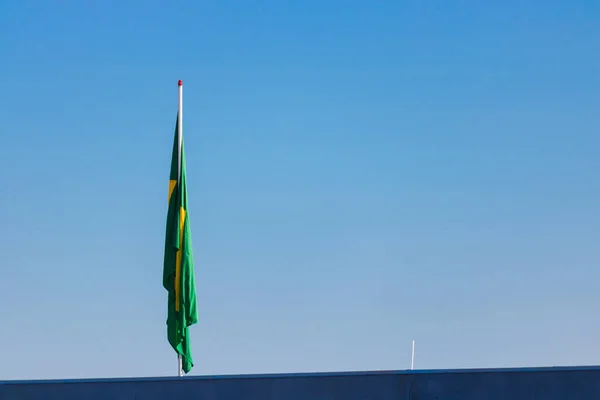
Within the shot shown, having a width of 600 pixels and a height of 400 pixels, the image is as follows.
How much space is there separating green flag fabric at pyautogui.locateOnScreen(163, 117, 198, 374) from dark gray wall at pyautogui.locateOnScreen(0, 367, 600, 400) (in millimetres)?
4251

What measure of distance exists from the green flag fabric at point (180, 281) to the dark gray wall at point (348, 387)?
425 cm

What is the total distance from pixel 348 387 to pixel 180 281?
5265 mm

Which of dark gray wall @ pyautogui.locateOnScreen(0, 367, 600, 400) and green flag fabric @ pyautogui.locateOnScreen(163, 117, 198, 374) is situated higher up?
green flag fabric @ pyautogui.locateOnScreen(163, 117, 198, 374)

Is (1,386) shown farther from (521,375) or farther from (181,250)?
(521,375)

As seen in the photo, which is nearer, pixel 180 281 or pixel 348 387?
pixel 348 387

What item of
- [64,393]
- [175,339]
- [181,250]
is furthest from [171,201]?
[64,393]

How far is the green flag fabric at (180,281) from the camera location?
1834 centimetres

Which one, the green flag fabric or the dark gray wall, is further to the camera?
the green flag fabric

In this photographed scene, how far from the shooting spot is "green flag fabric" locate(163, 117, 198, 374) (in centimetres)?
1834

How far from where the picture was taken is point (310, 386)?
13922 millimetres

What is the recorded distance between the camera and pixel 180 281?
18.4m

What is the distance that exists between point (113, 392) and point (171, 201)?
217 inches

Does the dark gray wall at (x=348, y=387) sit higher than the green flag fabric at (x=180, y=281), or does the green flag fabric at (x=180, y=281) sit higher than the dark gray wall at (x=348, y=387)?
the green flag fabric at (x=180, y=281)

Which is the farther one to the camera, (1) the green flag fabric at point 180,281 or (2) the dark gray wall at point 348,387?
(1) the green flag fabric at point 180,281
